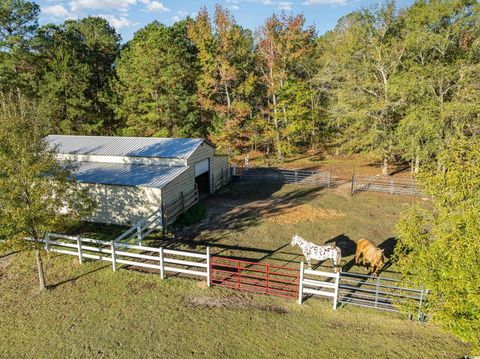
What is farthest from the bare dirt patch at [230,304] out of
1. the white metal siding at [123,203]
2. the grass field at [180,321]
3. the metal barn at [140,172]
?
the white metal siding at [123,203]

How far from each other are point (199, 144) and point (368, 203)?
12.6 metres

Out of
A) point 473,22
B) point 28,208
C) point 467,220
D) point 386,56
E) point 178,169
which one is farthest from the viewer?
point 386,56

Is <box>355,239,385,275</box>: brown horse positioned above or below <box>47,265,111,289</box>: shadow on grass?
above

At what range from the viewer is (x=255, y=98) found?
4266 cm

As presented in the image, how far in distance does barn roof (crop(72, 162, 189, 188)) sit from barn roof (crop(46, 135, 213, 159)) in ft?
3.11

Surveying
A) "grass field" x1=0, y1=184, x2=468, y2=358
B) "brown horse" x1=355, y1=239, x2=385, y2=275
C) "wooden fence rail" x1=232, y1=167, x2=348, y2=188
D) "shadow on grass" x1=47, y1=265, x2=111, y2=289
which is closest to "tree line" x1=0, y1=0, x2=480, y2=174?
"wooden fence rail" x1=232, y1=167, x2=348, y2=188

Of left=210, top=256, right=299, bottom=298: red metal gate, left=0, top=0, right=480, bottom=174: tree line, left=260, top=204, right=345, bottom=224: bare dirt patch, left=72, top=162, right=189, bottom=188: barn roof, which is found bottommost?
left=210, top=256, right=299, bottom=298: red metal gate

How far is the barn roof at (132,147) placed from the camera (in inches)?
842

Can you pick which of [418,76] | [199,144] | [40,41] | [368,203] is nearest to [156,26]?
[40,41]

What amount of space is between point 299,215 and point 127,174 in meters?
10.9

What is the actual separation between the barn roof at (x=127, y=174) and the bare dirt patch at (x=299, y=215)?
6.45m

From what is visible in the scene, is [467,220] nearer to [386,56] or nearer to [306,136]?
[386,56]

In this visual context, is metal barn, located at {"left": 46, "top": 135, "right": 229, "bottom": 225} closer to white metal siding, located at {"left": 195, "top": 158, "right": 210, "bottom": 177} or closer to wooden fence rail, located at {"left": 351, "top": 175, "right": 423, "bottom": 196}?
white metal siding, located at {"left": 195, "top": 158, "right": 210, "bottom": 177}

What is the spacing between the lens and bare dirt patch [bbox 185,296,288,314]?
1050 cm
